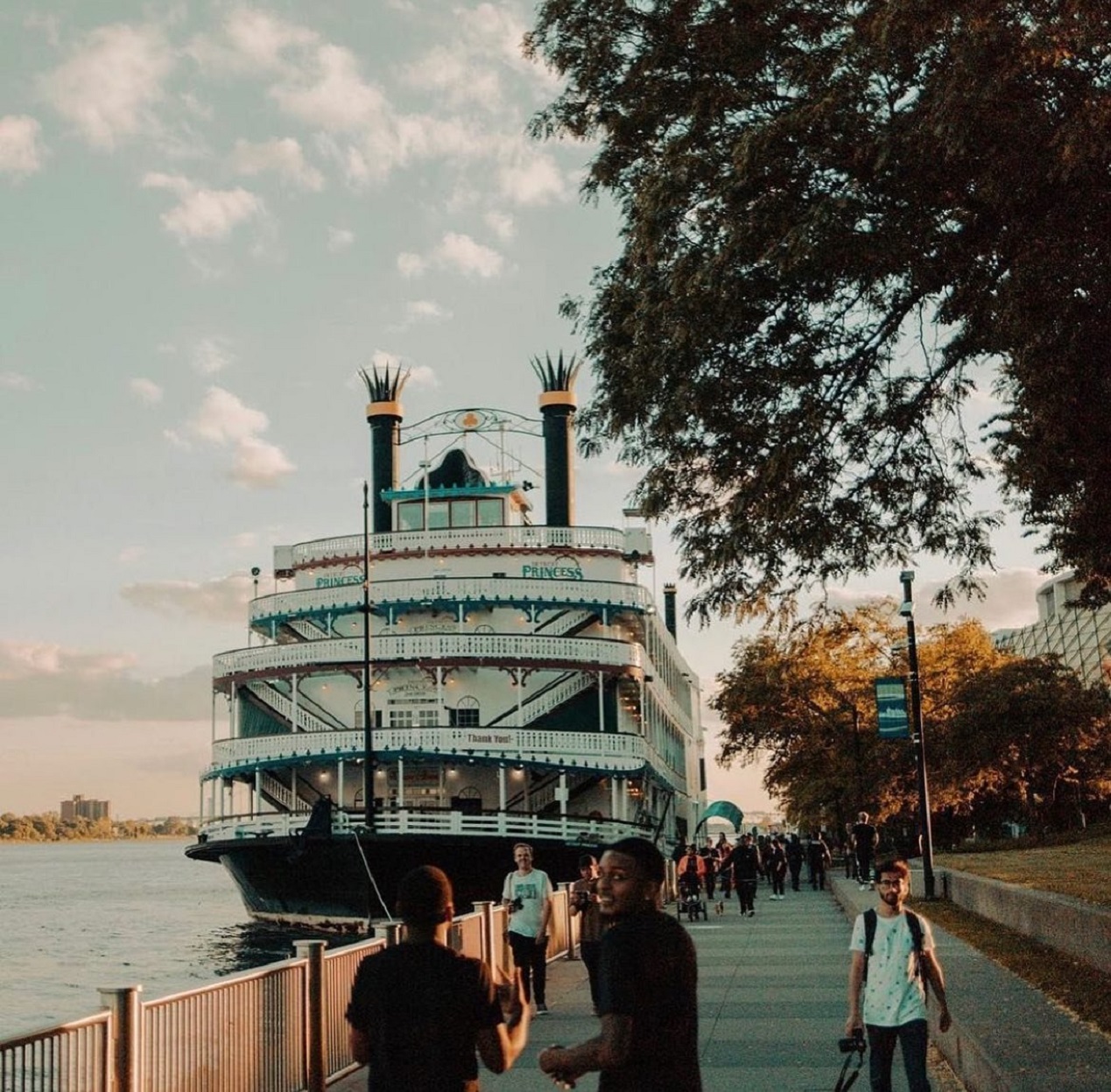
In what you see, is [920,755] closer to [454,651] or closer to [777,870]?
[777,870]

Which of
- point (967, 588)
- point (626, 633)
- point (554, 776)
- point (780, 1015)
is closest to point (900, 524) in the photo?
point (967, 588)

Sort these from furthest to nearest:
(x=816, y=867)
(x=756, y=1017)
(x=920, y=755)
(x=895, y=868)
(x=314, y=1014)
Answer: (x=816, y=867) < (x=920, y=755) < (x=756, y=1017) < (x=314, y=1014) < (x=895, y=868)

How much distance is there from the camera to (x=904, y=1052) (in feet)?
25.7

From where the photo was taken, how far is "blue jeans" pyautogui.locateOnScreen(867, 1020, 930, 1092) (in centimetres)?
780

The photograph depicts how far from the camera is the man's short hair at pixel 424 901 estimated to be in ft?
16.5

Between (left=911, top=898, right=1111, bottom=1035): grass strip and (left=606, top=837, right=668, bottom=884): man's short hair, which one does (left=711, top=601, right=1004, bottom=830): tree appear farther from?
(left=606, top=837, right=668, bottom=884): man's short hair

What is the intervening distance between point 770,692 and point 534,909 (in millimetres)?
48123

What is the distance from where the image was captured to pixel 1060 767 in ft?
182

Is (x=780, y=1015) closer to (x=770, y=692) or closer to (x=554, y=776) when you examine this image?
(x=554, y=776)

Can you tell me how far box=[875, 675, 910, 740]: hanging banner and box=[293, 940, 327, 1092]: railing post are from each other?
1940 centimetres

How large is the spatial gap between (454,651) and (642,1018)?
1424 inches

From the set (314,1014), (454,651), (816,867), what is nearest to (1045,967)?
(314,1014)

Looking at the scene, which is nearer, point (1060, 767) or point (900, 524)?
point (900, 524)

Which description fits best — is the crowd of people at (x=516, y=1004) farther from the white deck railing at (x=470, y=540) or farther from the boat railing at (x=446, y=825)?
the white deck railing at (x=470, y=540)
